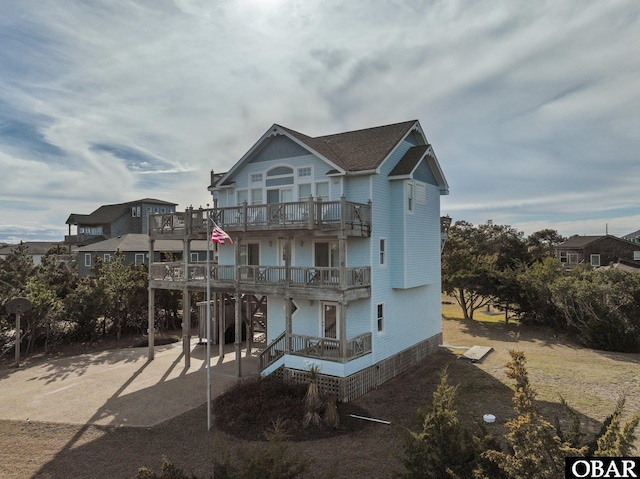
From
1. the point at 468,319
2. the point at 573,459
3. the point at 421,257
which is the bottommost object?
the point at 468,319

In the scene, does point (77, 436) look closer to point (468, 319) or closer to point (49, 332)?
point (49, 332)

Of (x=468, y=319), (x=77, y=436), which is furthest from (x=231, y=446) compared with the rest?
(x=468, y=319)

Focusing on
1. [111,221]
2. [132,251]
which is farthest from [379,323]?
[111,221]

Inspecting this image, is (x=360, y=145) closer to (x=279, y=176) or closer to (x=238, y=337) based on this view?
(x=279, y=176)

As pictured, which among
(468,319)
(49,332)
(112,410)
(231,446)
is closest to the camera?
(231,446)

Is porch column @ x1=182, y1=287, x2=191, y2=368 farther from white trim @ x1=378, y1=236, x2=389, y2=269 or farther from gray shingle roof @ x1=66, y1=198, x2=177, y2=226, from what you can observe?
gray shingle roof @ x1=66, y1=198, x2=177, y2=226

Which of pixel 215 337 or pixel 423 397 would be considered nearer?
pixel 423 397

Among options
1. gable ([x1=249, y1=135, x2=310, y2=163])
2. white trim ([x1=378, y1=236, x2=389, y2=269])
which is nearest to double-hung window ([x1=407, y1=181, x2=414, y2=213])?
white trim ([x1=378, y1=236, x2=389, y2=269])
